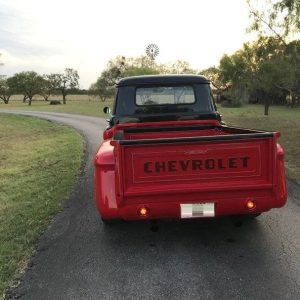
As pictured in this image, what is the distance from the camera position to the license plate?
443 centimetres

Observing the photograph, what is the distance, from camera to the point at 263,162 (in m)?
4.40

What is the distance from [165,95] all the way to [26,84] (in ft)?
278

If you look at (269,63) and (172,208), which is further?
(269,63)

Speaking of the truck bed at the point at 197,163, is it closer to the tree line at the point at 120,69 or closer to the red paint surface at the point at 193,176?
the red paint surface at the point at 193,176

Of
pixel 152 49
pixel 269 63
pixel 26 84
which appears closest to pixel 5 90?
pixel 26 84

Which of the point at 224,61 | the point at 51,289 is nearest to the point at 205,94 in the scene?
the point at 51,289

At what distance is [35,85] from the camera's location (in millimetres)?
87688

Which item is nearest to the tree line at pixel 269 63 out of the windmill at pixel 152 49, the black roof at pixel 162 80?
the black roof at pixel 162 80

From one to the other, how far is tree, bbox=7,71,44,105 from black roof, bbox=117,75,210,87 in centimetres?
8328

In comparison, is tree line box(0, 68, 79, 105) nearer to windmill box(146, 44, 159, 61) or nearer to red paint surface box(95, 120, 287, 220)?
windmill box(146, 44, 159, 61)

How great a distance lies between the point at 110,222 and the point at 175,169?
4.76ft

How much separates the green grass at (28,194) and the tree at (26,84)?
75.4 meters

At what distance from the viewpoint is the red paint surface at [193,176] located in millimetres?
4324

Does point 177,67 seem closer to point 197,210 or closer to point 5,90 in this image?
point 5,90
